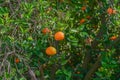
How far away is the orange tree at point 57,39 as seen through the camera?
2180mm

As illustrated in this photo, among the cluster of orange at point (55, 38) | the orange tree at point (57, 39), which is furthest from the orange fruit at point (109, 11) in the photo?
the cluster of orange at point (55, 38)

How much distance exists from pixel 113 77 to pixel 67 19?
658mm

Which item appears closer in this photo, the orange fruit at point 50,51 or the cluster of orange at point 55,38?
the cluster of orange at point 55,38

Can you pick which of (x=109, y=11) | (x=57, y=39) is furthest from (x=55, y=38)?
(x=109, y=11)

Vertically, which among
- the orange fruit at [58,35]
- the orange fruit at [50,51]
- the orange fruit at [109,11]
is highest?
the orange fruit at [109,11]

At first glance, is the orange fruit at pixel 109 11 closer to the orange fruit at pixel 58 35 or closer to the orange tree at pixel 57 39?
the orange tree at pixel 57 39

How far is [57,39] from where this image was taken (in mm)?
2305

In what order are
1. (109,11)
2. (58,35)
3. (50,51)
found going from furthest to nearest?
(109,11) → (50,51) → (58,35)

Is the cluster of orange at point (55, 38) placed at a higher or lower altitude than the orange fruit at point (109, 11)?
lower

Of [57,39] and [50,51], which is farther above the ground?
[57,39]

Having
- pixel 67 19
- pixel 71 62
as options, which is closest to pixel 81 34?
pixel 67 19

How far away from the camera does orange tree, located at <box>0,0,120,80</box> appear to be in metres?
2.18

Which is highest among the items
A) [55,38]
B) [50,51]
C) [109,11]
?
[109,11]

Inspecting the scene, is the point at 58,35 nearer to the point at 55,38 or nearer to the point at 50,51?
the point at 55,38
